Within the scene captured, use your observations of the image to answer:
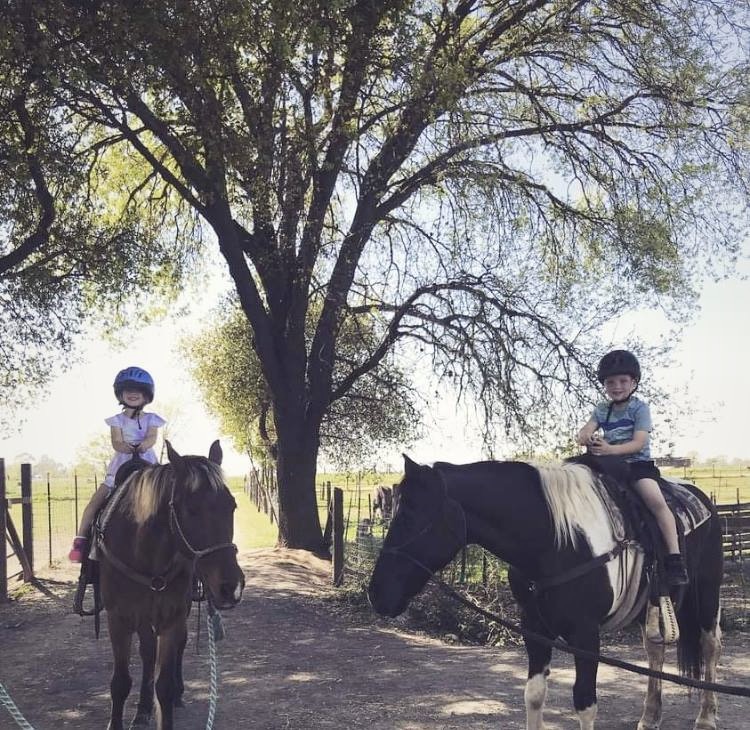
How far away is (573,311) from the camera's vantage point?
585 inches

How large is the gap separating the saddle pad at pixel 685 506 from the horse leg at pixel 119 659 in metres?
3.98

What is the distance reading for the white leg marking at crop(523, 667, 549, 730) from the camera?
16.4 feet

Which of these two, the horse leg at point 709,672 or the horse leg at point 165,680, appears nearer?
the horse leg at point 165,680

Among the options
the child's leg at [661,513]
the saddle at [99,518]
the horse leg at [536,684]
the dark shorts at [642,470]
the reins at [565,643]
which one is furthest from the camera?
the saddle at [99,518]

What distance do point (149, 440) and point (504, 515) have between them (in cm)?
301

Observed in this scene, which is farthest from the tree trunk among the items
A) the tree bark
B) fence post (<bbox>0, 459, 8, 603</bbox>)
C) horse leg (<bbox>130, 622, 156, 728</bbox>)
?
horse leg (<bbox>130, 622, 156, 728</bbox>)

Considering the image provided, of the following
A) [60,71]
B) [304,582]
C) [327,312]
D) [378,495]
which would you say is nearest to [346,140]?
[327,312]

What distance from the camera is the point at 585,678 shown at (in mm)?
4793

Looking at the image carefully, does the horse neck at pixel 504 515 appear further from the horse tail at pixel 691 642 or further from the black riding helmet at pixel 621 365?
the horse tail at pixel 691 642

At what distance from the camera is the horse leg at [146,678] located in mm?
5820

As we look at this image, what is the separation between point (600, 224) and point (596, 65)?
9.79ft

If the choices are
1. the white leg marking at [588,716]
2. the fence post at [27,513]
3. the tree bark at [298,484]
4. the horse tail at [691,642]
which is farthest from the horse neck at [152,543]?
the tree bark at [298,484]

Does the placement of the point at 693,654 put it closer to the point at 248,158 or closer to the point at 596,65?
the point at 248,158

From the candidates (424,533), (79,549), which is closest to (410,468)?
(424,533)
